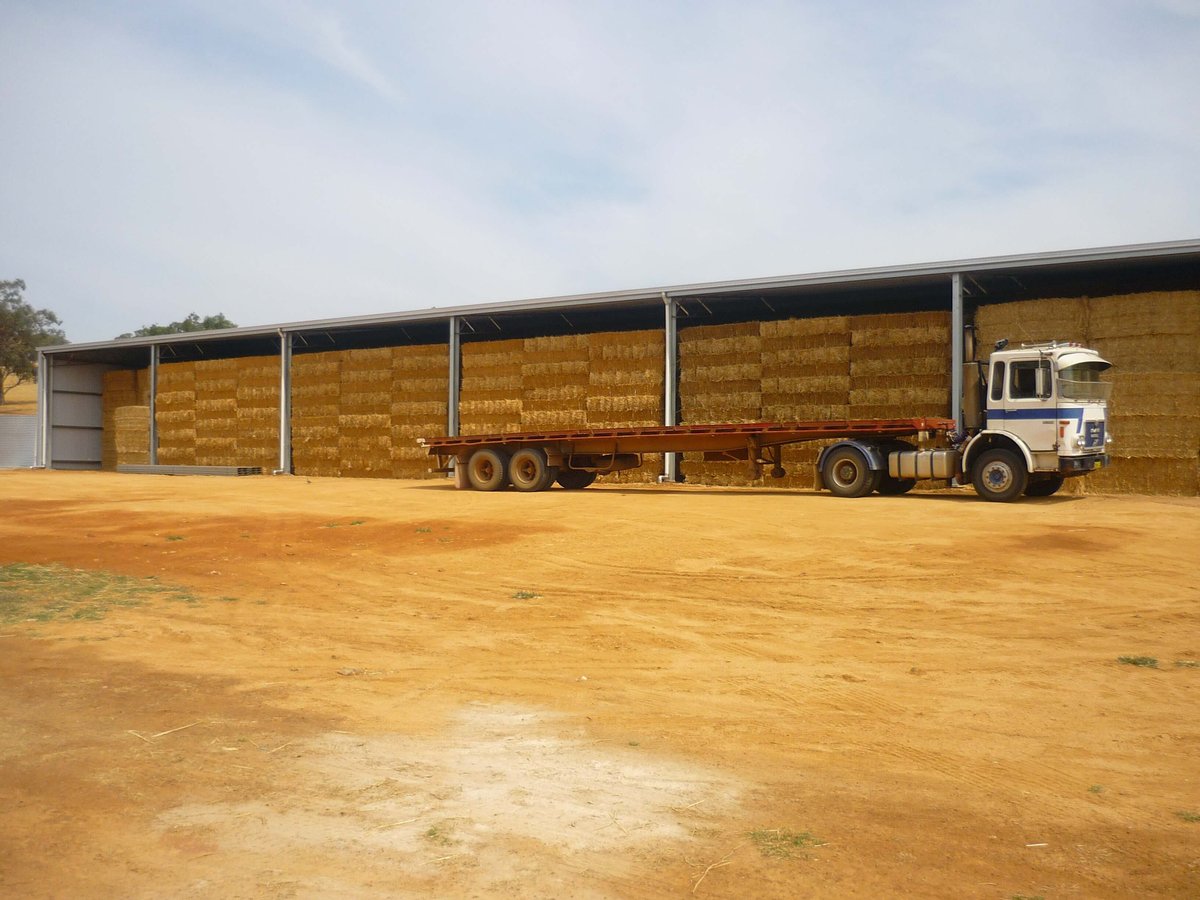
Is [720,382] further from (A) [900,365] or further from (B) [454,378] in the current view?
(B) [454,378]

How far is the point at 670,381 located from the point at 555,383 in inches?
133

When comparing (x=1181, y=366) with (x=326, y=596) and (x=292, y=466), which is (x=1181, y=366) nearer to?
(x=326, y=596)

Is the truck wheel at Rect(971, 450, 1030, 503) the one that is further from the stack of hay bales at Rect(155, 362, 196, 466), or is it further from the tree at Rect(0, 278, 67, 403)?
the tree at Rect(0, 278, 67, 403)

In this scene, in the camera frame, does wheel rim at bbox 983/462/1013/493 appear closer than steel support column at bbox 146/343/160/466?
Yes

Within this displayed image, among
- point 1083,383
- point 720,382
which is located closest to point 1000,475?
point 1083,383

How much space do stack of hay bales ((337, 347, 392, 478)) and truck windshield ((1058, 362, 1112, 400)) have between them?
1892 cm

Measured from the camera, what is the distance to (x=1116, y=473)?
20.6m

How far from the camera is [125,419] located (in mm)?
36844

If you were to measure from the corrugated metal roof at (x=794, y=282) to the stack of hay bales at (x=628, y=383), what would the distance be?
3.93 feet

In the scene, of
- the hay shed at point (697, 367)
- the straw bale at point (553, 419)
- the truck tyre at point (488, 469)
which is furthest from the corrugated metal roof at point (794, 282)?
the truck tyre at point (488, 469)

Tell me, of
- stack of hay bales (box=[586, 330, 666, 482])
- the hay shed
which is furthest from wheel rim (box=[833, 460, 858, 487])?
stack of hay bales (box=[586, 330, 666, 482])

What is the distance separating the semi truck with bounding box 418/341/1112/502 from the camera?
1789 cm

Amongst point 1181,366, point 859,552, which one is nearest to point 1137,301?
point 1181,366

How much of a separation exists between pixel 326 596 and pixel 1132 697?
25.0ft
